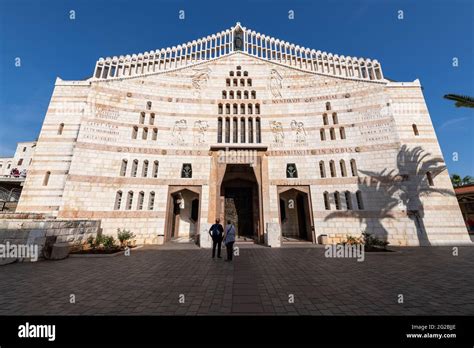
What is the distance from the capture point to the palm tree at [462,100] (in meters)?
10.1

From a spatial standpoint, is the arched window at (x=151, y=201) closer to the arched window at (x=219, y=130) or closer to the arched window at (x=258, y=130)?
the arched window at (x=219, y=130)

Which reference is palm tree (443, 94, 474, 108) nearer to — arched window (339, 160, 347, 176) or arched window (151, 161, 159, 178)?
arched window (339, 160, 347, 176)

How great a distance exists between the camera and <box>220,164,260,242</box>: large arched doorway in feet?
56.6

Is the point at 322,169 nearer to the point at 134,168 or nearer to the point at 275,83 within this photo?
the point at 275,83

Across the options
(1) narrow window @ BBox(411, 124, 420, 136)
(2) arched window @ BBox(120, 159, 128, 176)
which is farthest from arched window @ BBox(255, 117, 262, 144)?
(1) narrow window @ BBox(411, 124, 420, 136)

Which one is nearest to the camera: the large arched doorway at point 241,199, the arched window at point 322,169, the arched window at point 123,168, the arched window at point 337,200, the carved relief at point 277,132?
the arched window at point 337,200

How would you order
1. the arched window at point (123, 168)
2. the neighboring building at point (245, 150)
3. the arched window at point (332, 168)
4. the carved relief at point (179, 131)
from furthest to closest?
the carved relief at point (179, 131)
the arched window at point (332, 168)
the arched window at point (123, 168)
the neighboring building at point (245, 150)

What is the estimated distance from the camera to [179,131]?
54.0ft

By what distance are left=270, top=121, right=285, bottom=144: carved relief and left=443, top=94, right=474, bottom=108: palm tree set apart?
404 inches

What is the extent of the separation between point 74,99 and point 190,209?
15.1 m

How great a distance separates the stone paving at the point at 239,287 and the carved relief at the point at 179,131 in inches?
418

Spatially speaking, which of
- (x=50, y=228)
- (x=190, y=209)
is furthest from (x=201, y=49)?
(x=50, y=228)

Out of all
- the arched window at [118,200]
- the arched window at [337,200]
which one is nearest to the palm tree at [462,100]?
the arched window at [337,200]
